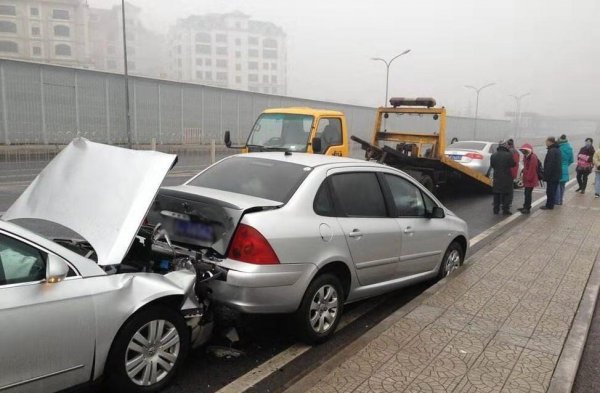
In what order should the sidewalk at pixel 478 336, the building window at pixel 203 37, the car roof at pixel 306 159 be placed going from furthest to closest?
the building window at pixel 203 37 → the car roof at pixel 306 159 → the sidewalk at pixel 478 336

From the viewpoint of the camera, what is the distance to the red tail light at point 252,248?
12.4 ft

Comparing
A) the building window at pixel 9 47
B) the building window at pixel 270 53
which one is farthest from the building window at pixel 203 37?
the building window at pixel 9 47

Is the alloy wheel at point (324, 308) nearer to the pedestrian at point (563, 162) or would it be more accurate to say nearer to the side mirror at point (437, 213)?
the side mirror at point (437, 213)

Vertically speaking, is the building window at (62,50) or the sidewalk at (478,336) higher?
the building window at (62,50)

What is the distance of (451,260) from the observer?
20.2 ft

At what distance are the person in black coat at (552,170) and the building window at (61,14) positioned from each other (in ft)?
242

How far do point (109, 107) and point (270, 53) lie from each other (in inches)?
3833

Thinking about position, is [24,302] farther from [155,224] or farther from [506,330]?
[506,330]

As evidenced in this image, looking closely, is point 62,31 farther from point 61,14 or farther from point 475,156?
point 475,156

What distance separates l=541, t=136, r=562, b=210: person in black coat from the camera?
38.2ft

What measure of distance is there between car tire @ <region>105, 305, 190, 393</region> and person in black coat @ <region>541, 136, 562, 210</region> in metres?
10.5

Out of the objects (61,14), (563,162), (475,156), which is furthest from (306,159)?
(61,14)

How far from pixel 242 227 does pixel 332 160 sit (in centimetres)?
151

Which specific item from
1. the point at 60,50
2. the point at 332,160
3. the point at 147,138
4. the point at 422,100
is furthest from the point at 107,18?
the point at 332,160
